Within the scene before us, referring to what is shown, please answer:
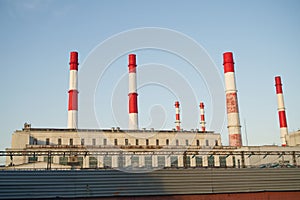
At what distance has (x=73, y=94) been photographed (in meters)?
47.8

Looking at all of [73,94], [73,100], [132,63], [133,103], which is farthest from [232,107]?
[73,94]

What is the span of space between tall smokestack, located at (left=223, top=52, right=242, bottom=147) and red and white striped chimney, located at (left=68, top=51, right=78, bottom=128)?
20.5 metres

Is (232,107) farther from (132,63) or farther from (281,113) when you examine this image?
(132,63)

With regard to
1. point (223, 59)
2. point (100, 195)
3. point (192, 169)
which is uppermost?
point (223, 59)

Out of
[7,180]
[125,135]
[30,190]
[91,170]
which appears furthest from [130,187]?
[125,135]

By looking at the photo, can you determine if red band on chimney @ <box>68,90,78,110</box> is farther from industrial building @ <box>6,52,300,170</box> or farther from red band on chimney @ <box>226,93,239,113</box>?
red band on chimney @ <box>226,93,239,113</box>

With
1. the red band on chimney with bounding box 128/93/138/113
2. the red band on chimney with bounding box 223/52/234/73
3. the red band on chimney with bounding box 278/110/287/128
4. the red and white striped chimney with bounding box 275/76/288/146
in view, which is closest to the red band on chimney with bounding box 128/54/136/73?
the red band on chimney with bounding box 128/93/138/113

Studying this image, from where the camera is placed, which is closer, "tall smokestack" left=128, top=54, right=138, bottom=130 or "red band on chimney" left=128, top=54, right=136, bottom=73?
"tall smokestack" left=128, top=54, right=138, bottom=130

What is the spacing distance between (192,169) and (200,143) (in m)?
35.2

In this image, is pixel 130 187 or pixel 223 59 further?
pixel 223 59

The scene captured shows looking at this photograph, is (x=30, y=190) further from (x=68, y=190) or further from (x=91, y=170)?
(x=91, y=170)

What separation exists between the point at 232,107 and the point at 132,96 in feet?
48.0

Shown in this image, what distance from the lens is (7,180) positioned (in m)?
14.9

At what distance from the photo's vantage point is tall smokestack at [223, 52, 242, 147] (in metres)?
42.2
